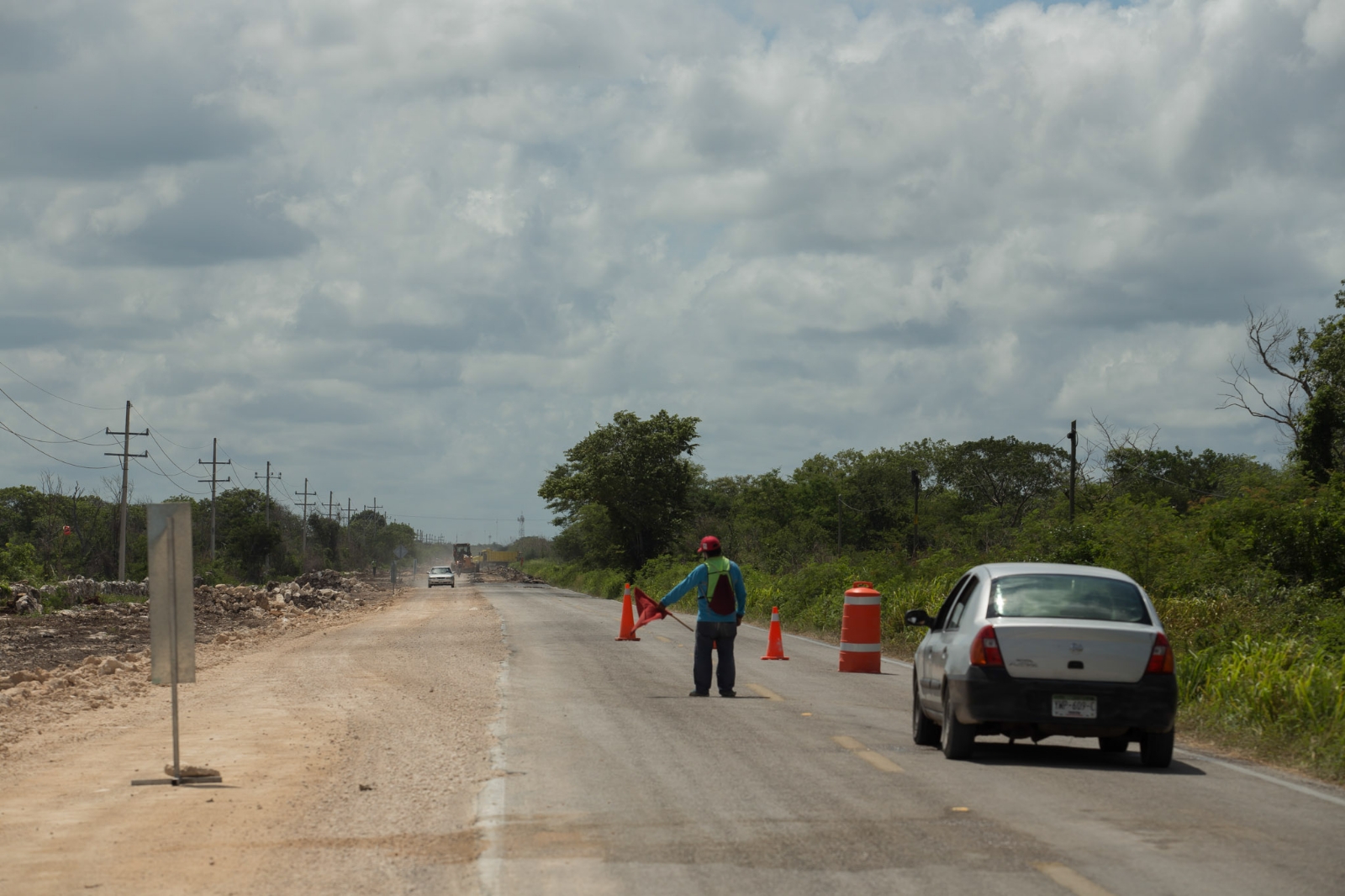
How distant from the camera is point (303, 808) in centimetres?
912

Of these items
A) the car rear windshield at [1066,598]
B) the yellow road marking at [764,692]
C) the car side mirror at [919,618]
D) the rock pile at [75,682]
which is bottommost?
the rock pile at [75,682]

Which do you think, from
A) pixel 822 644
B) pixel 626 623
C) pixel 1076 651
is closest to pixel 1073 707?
pixel 1076 651

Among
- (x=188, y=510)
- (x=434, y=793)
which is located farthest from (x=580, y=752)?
(x=188, y=510)

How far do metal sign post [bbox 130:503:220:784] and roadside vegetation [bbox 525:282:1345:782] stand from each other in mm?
9040

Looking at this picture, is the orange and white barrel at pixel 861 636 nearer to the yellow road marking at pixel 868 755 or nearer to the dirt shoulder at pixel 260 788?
the dirt shoulder at pixel 260 788

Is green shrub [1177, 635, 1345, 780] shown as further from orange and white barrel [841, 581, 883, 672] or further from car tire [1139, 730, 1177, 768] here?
orange and white barrel [841, 581, 883, 672]

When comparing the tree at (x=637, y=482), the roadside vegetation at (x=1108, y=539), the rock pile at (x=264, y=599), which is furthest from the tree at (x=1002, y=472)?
the rock pile at (x=264, y=599)

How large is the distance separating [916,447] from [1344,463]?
229 ft

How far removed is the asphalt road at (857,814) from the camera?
22.2 ft

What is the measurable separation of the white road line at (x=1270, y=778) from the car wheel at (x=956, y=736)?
2176mm

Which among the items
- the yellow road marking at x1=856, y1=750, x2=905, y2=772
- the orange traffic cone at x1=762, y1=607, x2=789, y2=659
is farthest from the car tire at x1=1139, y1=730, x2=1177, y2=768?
the orange traffic cone at x1=762, y1=607, x2=789, y2=659

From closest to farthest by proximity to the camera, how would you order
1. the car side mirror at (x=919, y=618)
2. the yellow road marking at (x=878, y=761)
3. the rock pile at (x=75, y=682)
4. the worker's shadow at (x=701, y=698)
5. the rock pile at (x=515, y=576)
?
the yellow road marking at (x=878, y=761)
the car side mirror at (x=919, y=618)
the worker's shadow at (x=701, y=698)
the rock pile at (x=75, y=682)
the rock pile at (x=515, y=576)

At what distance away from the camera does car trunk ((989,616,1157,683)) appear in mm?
10320

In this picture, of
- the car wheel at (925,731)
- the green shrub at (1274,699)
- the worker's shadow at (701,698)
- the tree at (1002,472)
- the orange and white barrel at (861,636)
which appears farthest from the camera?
the tree at (1002,472)
